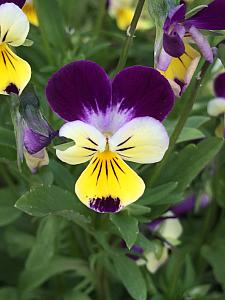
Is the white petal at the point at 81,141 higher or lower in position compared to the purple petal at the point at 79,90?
lower

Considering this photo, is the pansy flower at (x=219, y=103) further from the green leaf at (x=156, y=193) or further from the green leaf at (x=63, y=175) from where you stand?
the green leaf at (x=63, y=175)

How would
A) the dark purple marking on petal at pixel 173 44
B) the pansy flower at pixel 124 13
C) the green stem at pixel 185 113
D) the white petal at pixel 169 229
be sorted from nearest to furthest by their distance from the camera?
the dark purple marking on petal at pixel 173 44 → the green stem at pixel 185 113 → the white petal at pixel 169 229 → the pansy flower at pixel 124 13

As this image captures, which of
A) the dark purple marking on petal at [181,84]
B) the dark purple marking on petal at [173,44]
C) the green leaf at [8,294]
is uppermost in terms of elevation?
the dark purple marking on petal at [173,44]

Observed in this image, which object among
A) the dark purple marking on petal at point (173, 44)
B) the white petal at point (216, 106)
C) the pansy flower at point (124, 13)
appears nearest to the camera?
the dark purple marking on petal at point (173, 44)

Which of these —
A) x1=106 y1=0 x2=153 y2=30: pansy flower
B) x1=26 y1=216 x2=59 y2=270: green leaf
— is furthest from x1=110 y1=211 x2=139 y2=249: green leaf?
x1=106 y1=0 x2=153 y2=30: pansy flower

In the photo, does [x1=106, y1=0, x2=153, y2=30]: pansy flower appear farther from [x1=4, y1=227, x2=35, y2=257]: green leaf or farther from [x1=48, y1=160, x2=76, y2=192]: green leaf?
[x1=48, y1=160, x2=76, y2=192]: green leaf

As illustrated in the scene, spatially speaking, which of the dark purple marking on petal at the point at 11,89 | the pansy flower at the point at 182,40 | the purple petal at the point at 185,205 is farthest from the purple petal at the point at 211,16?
the purple petal at the point at 185,205

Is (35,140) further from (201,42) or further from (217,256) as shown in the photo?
(217,256)
